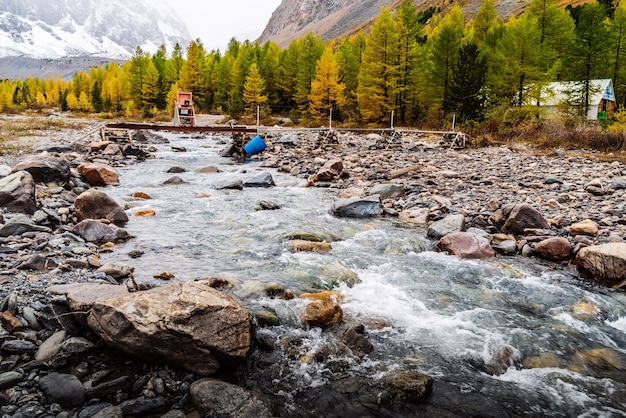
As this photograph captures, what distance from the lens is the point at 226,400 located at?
12.0ft

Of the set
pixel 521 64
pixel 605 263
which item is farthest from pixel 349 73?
pixel 605 263

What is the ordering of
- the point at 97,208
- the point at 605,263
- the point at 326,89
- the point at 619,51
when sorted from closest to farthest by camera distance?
the point at 605,263, the point at 97,208, the point at 619,51, the point at 326,89

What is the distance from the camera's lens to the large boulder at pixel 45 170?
1086cm

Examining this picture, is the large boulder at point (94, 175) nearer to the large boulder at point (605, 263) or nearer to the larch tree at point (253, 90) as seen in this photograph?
the large boulder at point (605, 263)

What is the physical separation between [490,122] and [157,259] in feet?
81.1

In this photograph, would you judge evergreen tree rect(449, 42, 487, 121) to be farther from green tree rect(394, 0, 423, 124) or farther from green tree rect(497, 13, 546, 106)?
green tree rect(394, 0, 423, 124)

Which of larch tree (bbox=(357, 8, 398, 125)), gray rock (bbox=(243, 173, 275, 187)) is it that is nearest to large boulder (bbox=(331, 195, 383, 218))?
gray rock (bbox=(243, 173, 275, 187))

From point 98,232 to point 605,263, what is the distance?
871 centimetres

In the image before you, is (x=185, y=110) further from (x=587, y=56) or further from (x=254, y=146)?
(x=587, y=56)

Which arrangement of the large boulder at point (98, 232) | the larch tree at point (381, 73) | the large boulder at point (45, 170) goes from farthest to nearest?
1. the larch tree at point (381, 73)
2. the large boulder at point (45, 170)
3. the large boulder at point (98, 232)

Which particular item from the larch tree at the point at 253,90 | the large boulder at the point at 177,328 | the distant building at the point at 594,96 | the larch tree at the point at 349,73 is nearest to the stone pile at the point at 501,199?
the large boulder at the point at 177,328

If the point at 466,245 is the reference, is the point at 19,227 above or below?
above

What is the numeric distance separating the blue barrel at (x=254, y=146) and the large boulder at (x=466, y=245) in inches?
636

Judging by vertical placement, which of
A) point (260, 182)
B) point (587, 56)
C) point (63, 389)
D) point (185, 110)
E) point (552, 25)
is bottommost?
point (63, 389)
